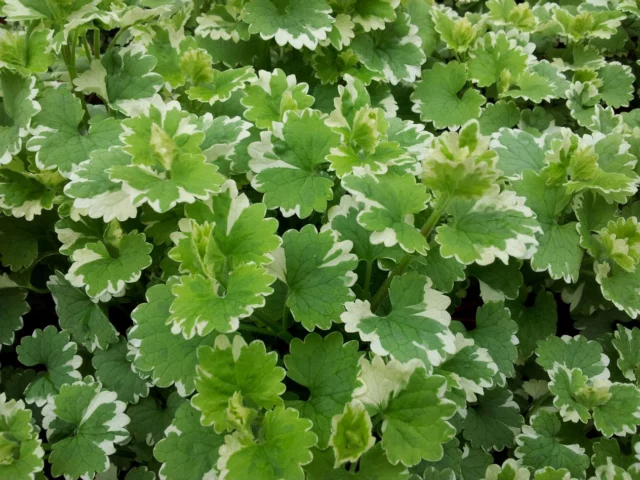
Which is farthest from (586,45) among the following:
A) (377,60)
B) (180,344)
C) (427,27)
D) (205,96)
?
(180,344)

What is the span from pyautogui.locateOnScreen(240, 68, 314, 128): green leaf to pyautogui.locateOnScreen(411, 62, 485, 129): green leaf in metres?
0.53

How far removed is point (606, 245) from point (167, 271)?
1.12m

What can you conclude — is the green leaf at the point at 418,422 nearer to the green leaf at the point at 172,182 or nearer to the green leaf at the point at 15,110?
the green leaf at the point at 172,182

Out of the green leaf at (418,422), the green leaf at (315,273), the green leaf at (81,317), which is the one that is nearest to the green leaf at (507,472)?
the green leaf at (418,422)

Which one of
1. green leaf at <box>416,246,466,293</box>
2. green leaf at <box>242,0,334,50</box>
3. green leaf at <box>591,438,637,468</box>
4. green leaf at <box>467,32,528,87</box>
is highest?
green leaf at <box>242,0,334,50</box>

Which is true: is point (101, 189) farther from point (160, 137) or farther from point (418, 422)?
point (418, 422)

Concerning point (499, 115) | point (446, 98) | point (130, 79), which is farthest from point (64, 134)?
point (499, 115)

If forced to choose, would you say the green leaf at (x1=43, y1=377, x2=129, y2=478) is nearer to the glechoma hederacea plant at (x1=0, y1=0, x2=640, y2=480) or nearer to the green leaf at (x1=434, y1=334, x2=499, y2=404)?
the glechoma hederacea plant at (x1=0, y1=0, x2=640, y2=480)

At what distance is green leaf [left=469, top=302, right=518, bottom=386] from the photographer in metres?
1.38

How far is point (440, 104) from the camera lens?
1.85 meters

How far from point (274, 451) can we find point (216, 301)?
0.98 ft

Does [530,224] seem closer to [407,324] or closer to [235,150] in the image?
[407,324]

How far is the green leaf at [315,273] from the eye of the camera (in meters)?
1.13

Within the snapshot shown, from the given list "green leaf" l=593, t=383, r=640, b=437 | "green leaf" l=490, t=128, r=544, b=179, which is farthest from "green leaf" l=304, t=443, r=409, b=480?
"green leaf" l=490, t=128, r=544, b=179
